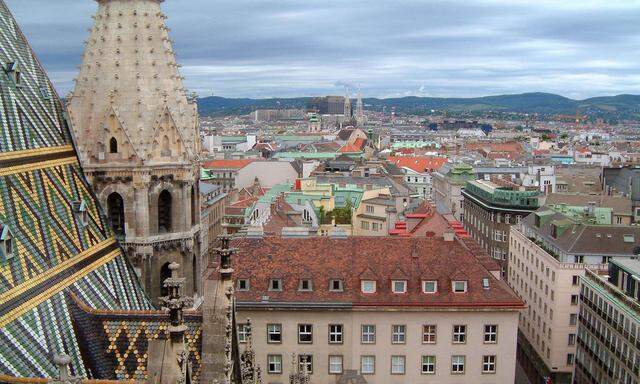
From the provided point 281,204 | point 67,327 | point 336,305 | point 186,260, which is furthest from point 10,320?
point 281,204

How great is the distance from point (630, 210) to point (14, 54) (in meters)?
83.1

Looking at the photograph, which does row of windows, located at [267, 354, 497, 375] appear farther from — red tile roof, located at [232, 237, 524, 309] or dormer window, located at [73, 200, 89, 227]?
dormer window, located at [73, 200, 89, 227]

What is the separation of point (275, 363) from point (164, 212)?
22.5 m

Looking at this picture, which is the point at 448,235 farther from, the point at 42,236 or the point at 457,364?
the point at 42,236

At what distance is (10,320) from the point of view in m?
24.2

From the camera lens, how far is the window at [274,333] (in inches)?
2131

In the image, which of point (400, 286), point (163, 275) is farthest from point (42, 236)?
point (400, 286)

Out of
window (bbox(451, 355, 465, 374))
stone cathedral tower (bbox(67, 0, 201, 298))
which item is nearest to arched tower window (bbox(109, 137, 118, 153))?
stone cathedral tower (bbox(67, 0, 201, 298))

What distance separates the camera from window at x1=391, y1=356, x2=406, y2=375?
54.6 m

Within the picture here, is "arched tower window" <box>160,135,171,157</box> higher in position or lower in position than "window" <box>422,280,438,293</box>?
higher

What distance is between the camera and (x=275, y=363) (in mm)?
54594

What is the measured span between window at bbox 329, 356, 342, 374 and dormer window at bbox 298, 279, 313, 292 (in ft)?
17.9

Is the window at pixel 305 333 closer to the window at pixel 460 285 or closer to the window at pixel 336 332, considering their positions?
the window at pixel 336 332

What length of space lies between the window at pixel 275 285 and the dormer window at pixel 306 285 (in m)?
1.52
